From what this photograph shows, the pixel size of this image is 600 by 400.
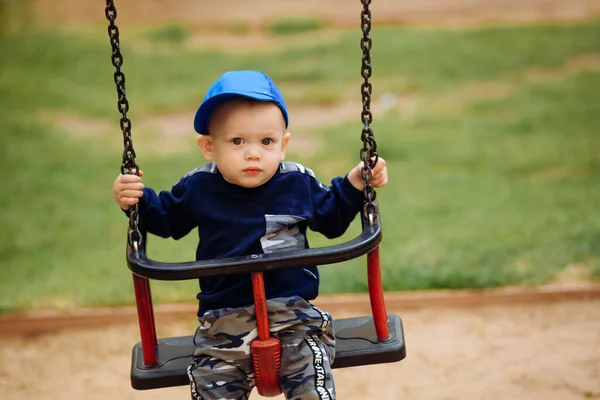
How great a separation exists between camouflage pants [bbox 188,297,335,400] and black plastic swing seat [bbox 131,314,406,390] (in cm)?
10

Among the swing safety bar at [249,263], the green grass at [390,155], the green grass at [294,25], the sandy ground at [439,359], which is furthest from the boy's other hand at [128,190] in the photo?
the green grass at [294,25]

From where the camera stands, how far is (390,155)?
7.94 m

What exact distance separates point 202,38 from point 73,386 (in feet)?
26.9

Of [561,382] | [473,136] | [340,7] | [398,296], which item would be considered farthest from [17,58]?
[561,382]

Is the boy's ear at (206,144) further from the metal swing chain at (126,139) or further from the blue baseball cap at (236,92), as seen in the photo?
the metal swing chain at (126,139)

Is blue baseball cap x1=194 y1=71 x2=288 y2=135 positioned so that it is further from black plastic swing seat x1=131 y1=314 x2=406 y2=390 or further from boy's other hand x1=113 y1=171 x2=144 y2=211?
black plastic swing seat x1=131 y1=314 x2=406 y2=390

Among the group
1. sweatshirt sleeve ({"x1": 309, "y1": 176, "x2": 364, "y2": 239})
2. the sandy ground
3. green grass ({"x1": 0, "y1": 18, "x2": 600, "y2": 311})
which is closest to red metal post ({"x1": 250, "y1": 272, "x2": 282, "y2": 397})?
sweatshirt sleeve ({"x1": 309, "y1": 176, "x2": 364, "y2": 239})

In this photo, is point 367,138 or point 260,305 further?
point 367,138

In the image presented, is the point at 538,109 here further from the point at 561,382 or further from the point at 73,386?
the point at 73,386

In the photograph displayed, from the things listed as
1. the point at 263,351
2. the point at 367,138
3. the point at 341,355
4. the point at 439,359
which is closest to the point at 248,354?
the point at 263,351

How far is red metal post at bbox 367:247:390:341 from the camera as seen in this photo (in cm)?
284

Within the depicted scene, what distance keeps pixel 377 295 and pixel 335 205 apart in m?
0.31

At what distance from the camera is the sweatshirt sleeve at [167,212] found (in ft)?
9.31

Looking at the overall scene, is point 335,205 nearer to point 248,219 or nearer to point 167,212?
point 248,219
